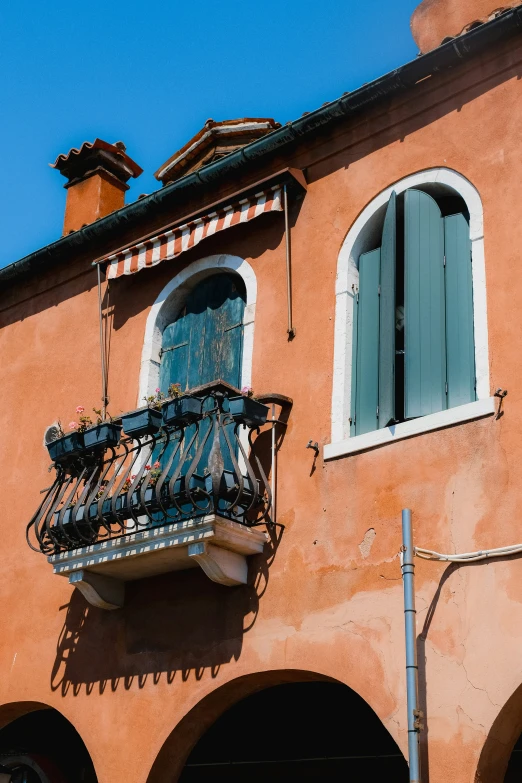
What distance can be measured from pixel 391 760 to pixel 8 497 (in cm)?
444

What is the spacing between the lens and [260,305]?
949cm

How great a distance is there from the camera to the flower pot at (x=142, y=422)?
8.75 metres

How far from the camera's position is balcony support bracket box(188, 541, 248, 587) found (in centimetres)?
817

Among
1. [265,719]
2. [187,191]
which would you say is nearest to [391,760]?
[265,719]

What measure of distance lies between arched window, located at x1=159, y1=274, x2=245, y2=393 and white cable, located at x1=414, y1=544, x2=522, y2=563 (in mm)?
2655

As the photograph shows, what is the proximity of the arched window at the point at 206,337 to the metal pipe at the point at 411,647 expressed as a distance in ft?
8.52

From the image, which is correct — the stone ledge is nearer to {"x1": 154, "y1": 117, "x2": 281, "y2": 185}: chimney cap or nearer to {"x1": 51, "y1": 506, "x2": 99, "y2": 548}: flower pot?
{"x1": 51, "y1": 506, "x2": 99, "y2": 548}: flower pot

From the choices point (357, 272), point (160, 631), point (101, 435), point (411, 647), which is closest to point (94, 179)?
point (101, 435)

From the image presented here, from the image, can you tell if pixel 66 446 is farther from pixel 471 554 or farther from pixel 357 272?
pixel 471 554

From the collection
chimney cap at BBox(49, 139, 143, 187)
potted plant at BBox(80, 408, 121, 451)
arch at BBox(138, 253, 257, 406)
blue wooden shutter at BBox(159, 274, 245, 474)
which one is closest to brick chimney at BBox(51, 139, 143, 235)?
chimney cap at BBox(49, 139, 143, 187)

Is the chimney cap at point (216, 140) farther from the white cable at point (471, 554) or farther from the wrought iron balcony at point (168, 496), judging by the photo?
the white cable at point (471, 554)

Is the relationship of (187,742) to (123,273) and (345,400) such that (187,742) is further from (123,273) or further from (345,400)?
(123,273)

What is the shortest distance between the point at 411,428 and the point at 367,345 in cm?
101

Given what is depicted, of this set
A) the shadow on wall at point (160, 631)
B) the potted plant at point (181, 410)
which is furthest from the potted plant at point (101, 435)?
the shadow on wall at point (160, 631)
